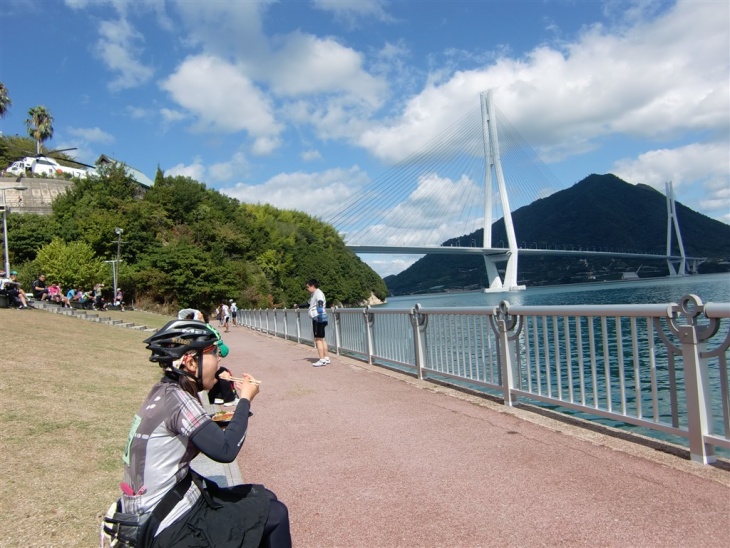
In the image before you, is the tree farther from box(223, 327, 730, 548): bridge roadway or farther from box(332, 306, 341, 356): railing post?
box(223, 327, 730, 548): bridge roadway

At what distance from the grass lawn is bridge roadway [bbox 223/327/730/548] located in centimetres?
117

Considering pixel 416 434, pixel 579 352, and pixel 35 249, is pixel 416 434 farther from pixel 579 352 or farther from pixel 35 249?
pixel 35 249

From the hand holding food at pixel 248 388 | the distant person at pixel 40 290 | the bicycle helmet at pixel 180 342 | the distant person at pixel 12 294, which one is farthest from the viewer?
the distant person at pixel 40 290

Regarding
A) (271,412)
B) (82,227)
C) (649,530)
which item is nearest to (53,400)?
(271,412)

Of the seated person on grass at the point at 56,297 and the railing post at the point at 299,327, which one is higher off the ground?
the seated person on grass at the point at 56,297

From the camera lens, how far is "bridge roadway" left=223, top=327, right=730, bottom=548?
295 cm

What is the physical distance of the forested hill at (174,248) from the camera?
53469 millimetres

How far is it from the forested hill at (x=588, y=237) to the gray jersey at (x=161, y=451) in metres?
78.4

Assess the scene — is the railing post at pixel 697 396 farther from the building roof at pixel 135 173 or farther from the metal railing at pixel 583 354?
the building roof at pixel 135 173

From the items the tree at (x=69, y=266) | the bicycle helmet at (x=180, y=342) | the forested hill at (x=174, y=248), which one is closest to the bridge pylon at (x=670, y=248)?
the forested hill at (x=174, y=248)

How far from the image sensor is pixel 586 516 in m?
3.06

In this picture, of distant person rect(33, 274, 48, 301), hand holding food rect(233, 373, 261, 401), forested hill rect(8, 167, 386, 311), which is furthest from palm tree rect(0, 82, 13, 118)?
hand holding food rect(233, 373, 261, 401)

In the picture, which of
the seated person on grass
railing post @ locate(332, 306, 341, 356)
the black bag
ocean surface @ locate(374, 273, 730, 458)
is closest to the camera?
the black bag

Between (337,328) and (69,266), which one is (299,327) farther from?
(69,266)
